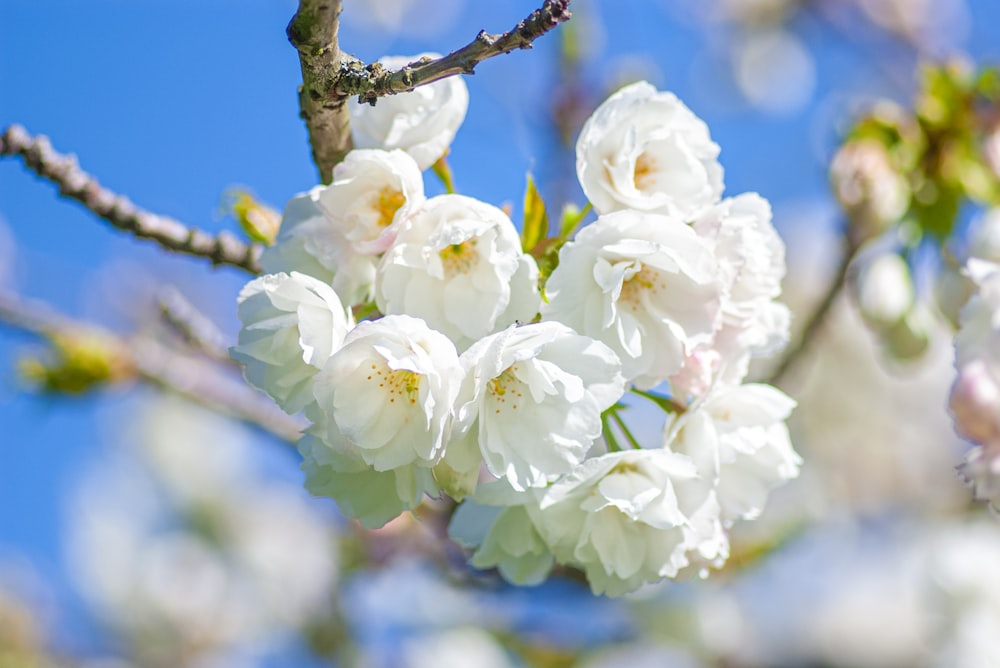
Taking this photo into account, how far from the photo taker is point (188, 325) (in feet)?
5.82

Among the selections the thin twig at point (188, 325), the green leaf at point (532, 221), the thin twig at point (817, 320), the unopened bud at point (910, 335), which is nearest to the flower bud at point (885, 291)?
the unopened bud at point (910, 335)

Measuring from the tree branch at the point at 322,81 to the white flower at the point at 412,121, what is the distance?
1.1 inches

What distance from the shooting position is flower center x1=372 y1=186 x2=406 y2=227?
107cm

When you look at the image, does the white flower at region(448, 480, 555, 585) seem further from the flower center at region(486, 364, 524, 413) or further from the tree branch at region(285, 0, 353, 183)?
the tree branch at region(285, 0, 353, 183)

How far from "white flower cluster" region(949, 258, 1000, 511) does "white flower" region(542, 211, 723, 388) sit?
15.3 inches

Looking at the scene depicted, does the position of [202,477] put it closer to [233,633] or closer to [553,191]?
[233,633]

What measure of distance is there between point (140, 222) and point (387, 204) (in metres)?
0.52

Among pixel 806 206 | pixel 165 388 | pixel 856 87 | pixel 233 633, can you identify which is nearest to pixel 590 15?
pixel 165 388

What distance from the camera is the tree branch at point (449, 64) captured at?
84cm

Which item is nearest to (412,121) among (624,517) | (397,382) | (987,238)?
(397,382)

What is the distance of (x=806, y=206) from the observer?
6242mm

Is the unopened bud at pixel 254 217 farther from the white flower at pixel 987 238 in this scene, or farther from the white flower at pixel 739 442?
the white flower at pixel 987 238

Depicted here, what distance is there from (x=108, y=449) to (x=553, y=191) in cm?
422

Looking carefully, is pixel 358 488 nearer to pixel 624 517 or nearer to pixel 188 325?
pixel 624 517
